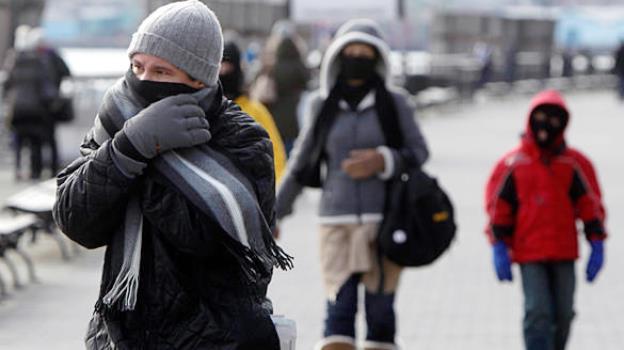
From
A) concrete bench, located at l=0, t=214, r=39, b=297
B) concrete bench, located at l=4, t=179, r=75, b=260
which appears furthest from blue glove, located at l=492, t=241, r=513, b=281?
concrete bench, located at l=4, t=179, r=75, b=260

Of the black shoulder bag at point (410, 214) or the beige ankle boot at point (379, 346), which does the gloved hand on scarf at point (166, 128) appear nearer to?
the black shoulder bag at point (410, 214)

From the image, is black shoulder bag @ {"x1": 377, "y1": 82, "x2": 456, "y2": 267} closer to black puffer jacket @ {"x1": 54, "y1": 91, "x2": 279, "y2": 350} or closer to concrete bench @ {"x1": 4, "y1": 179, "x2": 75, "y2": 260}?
black puffer jacket @ {"x1": 54, "y1": 91, "x2": 279, "y2": 350}

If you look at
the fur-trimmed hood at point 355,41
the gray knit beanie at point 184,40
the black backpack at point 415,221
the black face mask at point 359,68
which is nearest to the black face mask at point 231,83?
the fur-trimmed hood at point 355,41

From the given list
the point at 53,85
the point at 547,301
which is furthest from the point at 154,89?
the point at 53,85

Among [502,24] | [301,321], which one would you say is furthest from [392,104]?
[502,24]

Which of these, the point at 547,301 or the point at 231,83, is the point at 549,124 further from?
the point at 231,83

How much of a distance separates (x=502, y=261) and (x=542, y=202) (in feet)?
1.01

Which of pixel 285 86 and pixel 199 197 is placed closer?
pixel 199 197

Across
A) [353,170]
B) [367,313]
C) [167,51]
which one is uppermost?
[167,51]

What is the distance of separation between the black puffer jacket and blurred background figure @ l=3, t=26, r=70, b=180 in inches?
531

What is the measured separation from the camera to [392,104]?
7.60 meters

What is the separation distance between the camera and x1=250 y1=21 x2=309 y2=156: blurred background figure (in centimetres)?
1609

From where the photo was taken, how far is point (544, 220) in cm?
744

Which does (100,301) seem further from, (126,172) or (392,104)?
(392,104)
